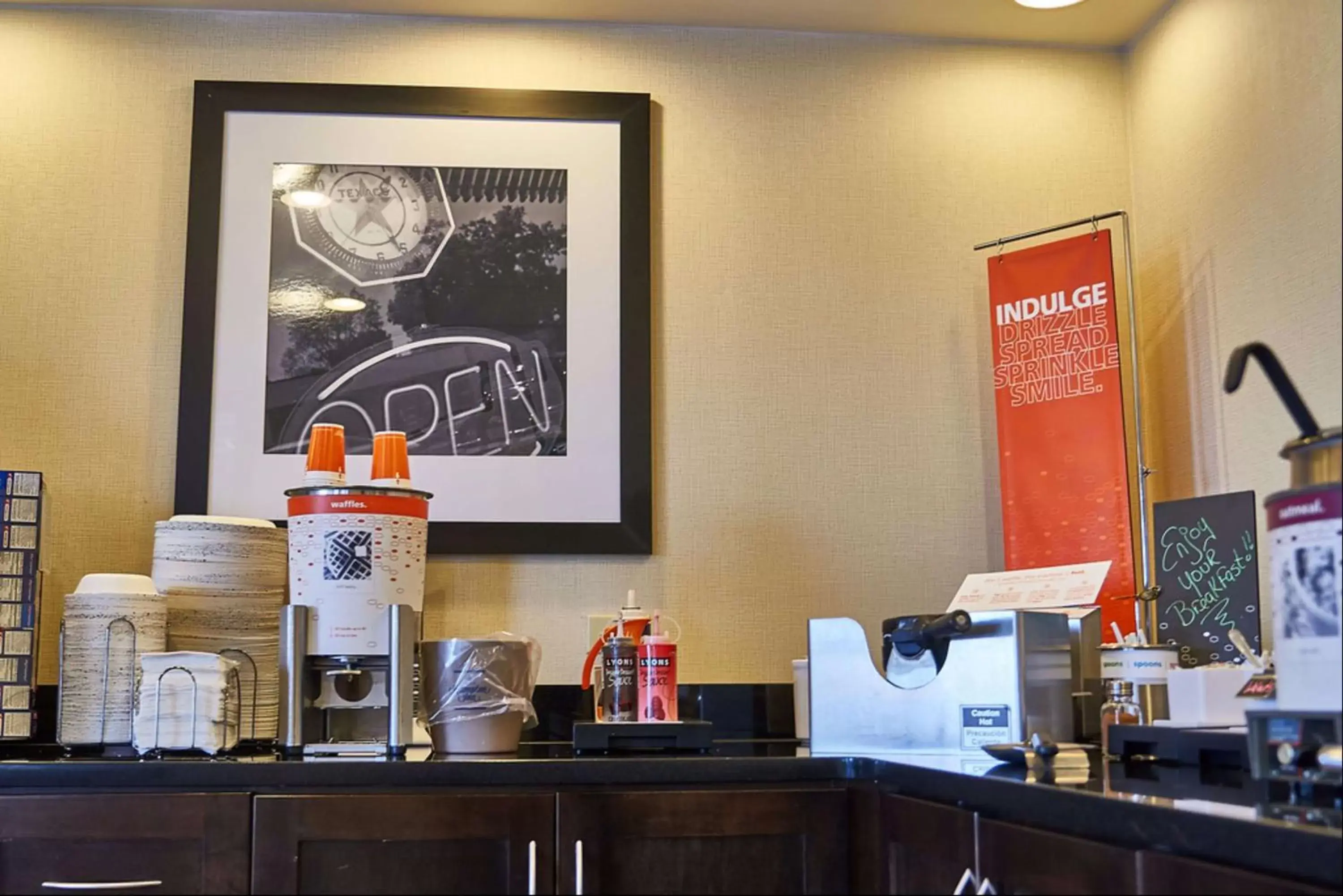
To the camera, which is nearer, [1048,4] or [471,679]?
[471,679]

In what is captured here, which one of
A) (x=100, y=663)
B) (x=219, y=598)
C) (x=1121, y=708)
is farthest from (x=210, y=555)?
(x=1121, y=708)

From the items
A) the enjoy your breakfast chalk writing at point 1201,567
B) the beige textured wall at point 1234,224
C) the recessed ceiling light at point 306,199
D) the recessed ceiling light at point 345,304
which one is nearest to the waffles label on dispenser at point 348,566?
the recessed ceiling light at point 345,304

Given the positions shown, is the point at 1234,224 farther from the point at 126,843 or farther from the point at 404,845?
the point at 126,843

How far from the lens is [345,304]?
258 cm

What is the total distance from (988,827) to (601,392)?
1337mm

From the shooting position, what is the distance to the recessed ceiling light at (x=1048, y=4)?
2.62m

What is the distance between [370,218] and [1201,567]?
5.37 feet

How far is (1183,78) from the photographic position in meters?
2.57

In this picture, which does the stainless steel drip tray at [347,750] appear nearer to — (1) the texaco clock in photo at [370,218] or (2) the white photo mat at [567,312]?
(2) the white photo mat at [567,312]

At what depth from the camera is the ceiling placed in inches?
104

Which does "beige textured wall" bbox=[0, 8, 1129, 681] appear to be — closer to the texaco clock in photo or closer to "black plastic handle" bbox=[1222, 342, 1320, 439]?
the texaco clock in photo

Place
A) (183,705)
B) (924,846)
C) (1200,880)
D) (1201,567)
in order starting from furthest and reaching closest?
(1201,567) → (183,705) → (924,846) → (1200,880)

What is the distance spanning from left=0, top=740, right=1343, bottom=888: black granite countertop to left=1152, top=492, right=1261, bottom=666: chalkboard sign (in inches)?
17.5

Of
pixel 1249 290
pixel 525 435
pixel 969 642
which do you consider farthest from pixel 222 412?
pixel 1249 290
